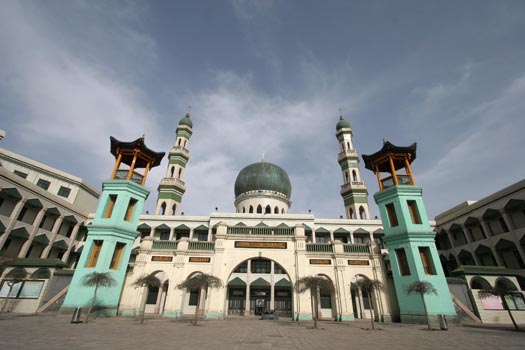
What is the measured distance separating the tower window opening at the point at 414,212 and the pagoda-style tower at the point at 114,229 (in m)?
24.0

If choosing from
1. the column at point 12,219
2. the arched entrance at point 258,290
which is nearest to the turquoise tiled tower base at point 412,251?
the arched entrance at point 258,290

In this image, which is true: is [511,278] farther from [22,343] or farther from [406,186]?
[22,343]

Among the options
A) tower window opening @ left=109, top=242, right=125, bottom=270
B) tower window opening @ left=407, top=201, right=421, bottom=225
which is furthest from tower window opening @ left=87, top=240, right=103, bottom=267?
tower window opening @ left=407, top=201, right=421, bottom=225

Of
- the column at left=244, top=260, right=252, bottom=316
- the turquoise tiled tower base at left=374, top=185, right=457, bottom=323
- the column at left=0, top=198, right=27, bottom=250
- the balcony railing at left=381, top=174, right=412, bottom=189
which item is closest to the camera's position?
the turquoise tiled tower base at left=374, top=185, right=457, bottom=323

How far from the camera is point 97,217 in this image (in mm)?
21281

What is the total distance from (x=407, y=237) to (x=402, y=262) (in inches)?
82.9

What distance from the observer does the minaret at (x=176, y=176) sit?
142 feet

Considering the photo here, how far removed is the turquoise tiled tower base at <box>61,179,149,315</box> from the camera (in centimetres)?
1867

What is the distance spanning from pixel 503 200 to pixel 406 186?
56.5 feet

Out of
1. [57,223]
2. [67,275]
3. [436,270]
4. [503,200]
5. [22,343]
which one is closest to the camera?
[22,343]

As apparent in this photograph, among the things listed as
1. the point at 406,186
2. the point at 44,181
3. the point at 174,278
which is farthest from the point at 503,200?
the point at 44,181

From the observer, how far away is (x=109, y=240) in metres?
20.3

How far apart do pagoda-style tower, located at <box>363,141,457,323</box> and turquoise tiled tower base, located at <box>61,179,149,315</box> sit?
22023 mm

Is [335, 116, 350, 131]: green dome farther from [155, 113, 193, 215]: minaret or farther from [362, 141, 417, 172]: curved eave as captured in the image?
[155, 113, 193, 215]: minaret
